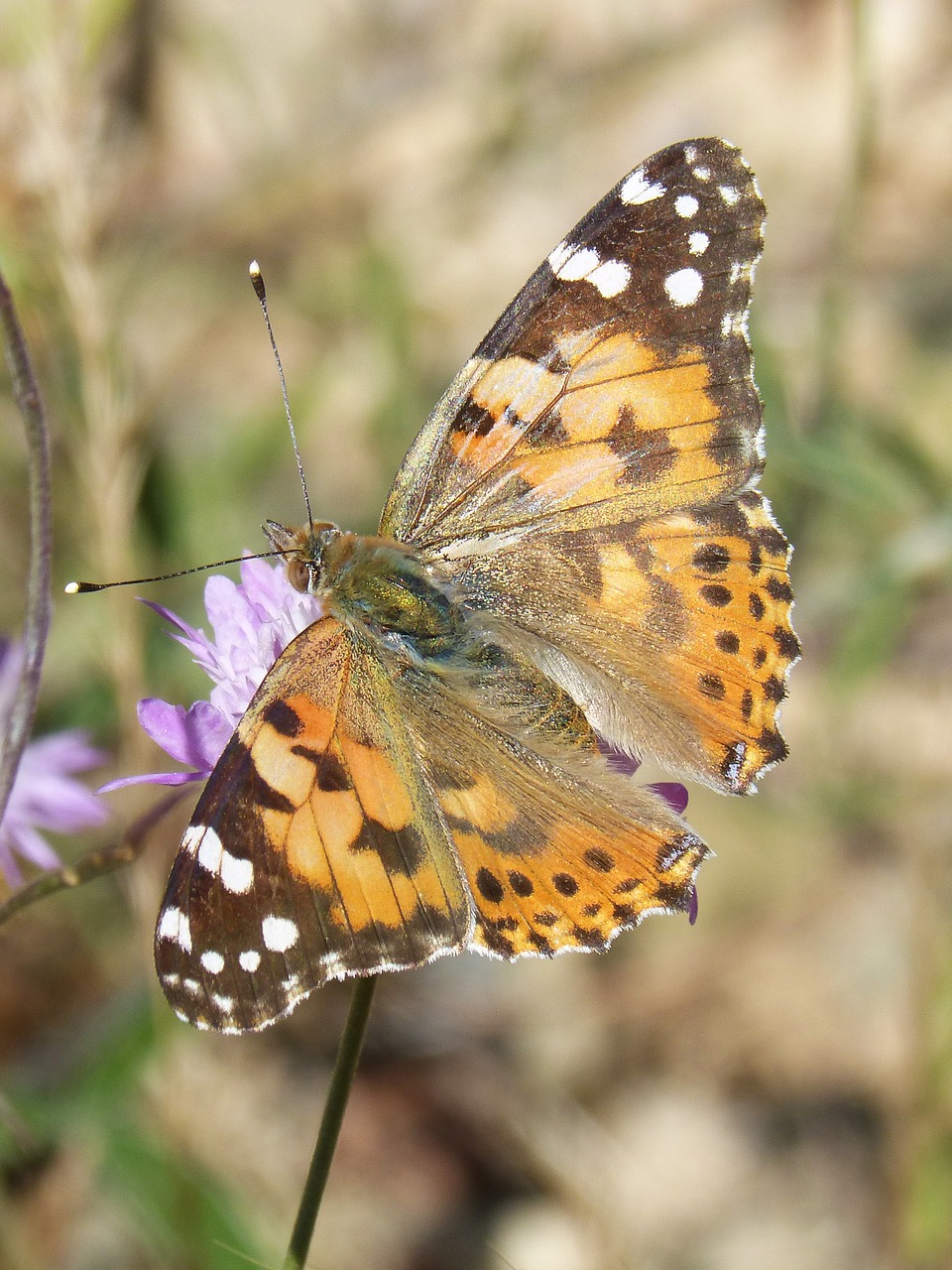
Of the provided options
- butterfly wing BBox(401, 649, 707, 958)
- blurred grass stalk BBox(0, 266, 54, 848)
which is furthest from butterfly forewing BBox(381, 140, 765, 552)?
blurred grass stalk BBox(0, 266, 54, 848)

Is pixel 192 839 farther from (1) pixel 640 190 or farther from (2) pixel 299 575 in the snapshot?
(1) pixel 640 190

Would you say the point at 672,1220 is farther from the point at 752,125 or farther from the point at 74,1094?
the point at 752,125

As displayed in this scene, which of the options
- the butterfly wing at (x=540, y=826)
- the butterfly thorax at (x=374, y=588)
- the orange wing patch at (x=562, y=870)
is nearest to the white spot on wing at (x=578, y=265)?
the butterfly thorax at (x=374, y=588)

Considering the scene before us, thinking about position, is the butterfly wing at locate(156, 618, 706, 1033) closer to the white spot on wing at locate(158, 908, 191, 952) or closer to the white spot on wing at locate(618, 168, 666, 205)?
the white spot on wing at locate(158, 908, 191, 952)

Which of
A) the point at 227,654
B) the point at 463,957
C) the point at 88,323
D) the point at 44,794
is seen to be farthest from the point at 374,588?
the point at 463,957

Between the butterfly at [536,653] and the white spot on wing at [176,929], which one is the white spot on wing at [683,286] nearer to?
the butterfly at [536,653]
